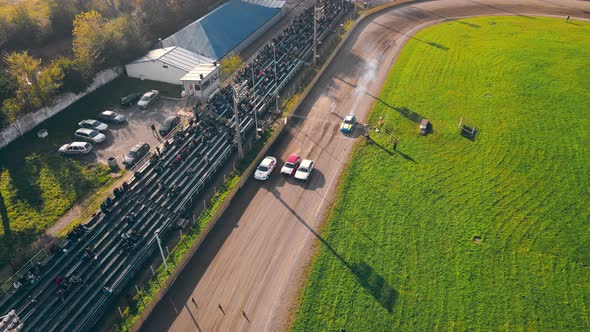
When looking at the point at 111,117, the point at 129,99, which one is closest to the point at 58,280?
the point at 111,117

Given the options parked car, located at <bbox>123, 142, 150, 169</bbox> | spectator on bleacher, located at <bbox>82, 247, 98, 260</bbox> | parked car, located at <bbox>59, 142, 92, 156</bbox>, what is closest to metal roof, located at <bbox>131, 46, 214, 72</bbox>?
parked car, located at <bbox>123, 142, 150, 169</bbox>

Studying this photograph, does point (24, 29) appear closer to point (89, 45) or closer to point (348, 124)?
point (89, 45)

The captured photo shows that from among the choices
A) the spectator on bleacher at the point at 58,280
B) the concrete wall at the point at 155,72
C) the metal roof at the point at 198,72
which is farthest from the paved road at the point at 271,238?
the concrete wall at the point at 155,72

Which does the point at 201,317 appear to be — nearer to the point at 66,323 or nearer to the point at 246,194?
the point at 66,323

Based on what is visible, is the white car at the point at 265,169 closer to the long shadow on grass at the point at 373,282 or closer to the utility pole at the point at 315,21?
the long shadow on grass at the point at 373,282

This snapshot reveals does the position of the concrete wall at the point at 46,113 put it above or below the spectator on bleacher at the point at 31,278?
above

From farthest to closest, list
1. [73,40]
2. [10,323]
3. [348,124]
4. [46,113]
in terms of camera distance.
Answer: [73,40] → [348,124] → [46,113] → [10,323]

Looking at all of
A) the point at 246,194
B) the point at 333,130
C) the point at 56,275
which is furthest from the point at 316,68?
the point at 56,275
